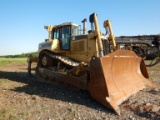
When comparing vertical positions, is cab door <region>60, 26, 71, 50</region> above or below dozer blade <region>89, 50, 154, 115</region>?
above

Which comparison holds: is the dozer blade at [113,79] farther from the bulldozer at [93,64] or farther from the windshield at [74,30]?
the windshield at [74,30]

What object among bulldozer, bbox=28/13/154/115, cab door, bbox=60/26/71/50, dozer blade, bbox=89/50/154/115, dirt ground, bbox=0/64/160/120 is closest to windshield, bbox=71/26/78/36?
bulldozer, bbox=28/13/154/115

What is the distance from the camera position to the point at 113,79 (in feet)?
24.0

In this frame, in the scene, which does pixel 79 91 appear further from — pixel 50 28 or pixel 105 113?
pixel 50 28

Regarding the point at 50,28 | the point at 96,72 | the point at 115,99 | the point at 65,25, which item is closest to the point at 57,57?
the point at 65,25

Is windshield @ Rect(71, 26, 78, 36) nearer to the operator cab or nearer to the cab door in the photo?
the operator cab

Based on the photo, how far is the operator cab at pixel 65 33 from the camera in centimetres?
1079

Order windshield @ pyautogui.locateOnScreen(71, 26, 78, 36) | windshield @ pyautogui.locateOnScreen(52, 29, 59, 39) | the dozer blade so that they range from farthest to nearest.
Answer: windshield @ pyautogui.locateOnScreen(52, 29, 59, 39), windshield @ pyautogui.locateOnScreen(71, 26, 78, 36), the dozer blade

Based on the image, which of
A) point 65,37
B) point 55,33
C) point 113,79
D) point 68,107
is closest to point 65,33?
point 65,37

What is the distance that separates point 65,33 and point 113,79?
459 cm

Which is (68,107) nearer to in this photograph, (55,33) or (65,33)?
(65,33)

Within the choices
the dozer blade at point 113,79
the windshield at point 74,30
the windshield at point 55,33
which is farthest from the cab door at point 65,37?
the dozer blade at point 113,79

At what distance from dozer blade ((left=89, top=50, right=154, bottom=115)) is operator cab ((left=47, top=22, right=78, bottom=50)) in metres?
3.28

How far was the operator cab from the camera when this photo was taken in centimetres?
1079
